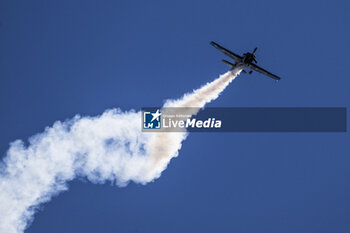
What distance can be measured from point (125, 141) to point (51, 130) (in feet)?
41.5

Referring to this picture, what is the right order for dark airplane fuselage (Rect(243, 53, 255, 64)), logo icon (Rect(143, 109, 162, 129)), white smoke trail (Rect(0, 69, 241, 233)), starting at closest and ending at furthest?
white smoke trail (Rect(0, 69, 241, 233)) < dark airplane fuselage (Rect(243, 53, 255, 64)) < logo icon (Rect(143, 109, 162, 129))

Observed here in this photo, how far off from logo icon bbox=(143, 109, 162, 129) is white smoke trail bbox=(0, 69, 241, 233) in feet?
5.72

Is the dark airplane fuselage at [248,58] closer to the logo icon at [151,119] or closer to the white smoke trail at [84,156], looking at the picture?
the white smoke trail at [84,156]

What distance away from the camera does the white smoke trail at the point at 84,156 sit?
79188mm

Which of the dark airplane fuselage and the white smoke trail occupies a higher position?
the dark airplane fuselage

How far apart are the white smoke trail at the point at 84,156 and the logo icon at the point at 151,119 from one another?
1742 mm

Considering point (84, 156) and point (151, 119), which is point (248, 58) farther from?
point (84, 156)

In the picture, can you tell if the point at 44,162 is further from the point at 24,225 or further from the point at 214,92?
the point at 214,92

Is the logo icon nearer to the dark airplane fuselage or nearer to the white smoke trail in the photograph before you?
the white smoke trail

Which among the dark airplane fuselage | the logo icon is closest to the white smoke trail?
the logo icon

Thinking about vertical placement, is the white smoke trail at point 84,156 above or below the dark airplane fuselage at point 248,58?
below

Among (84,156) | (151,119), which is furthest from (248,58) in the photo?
(84,156)

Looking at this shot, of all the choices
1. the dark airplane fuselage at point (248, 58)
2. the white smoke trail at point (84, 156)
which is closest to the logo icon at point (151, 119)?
the white smoke trail at point (84, 156)

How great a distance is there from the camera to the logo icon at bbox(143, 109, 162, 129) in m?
84.0
